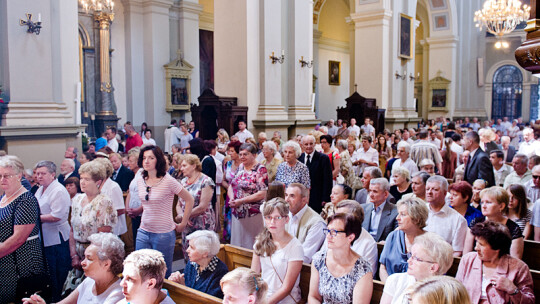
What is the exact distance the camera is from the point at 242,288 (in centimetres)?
283

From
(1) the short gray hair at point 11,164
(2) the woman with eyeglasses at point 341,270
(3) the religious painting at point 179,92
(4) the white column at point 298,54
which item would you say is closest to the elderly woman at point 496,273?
(2) the woman with eyeglasses at point 341,270

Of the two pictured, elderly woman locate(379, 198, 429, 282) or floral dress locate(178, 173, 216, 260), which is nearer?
elderly woman locate(379, 198, 429, 282)

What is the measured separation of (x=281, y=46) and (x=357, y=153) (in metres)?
4.45

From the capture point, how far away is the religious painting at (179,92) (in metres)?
16.3

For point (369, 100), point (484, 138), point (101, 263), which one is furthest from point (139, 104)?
point (101, 263)

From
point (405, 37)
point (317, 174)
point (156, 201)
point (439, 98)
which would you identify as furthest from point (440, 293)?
point (439, 98)

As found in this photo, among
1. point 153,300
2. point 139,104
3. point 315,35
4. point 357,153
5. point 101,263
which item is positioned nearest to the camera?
point 153,300

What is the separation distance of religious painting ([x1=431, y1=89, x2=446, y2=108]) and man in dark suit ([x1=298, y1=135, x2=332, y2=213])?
19.7 m

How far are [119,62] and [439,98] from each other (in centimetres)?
1616

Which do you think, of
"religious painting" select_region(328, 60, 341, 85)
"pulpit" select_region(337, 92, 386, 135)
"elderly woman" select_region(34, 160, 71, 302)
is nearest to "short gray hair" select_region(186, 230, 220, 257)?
"elderly woman" select_region(34, 160, 71, 302)

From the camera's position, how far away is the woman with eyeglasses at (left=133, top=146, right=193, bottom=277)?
461 centimetres

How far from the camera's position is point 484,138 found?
7938mm

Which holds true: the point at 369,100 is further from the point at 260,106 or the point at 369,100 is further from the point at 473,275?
the point at 473,275

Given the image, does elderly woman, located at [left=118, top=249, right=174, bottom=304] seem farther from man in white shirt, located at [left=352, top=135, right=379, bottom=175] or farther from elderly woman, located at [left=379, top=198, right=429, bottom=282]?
man in white shirt, located at [left=352, top=135, right=379, bottom=175]
